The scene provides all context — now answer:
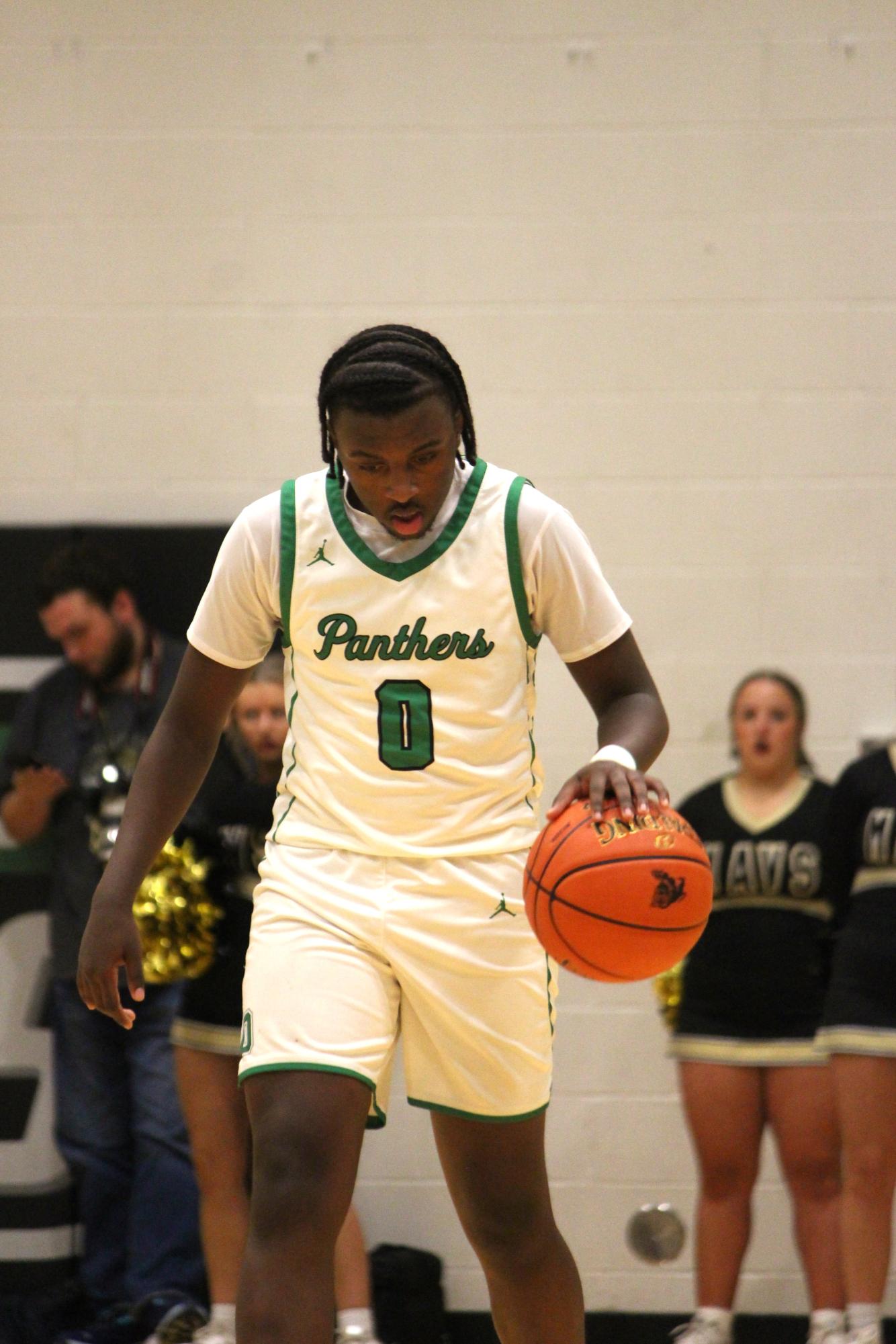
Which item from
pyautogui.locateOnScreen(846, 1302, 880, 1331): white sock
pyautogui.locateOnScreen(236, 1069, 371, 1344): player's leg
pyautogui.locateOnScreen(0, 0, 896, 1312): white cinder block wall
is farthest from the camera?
pyautogui.locateOnScreen(0, 0, 896, 1312): white cinder block wall

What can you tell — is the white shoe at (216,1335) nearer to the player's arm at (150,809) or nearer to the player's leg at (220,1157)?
the player's leg at (220,1157)

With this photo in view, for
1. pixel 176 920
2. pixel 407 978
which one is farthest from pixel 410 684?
pixel 176 920

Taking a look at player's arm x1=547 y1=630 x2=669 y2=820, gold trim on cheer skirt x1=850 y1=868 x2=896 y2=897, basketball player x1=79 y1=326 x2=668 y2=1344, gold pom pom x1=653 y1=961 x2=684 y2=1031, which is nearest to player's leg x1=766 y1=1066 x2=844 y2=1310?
gold pom pom x1=653 y1=961 x2=684 y2=1031

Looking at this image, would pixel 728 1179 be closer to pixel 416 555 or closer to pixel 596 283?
pixel 416 555

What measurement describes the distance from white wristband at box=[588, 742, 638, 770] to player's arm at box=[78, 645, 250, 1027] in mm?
678

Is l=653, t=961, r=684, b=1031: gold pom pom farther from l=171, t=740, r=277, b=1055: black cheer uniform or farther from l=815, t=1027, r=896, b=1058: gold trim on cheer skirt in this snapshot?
l=171, t=740, r=277, b=1055: black cheer uniform

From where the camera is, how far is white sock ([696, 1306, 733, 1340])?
4.77 meters

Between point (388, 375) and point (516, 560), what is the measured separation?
392mm

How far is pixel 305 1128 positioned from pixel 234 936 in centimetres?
221

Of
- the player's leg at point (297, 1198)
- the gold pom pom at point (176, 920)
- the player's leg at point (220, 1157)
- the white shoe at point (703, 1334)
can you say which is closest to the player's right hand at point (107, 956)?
the player's leg at point (297, 1198)

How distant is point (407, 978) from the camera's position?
106 inches

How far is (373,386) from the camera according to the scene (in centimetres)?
265

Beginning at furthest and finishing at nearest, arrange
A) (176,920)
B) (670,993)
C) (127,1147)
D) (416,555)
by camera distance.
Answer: (127,1147) → (670,993) → (176,920) → (416,555)

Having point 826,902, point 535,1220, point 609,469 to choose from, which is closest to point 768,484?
point 609,469
